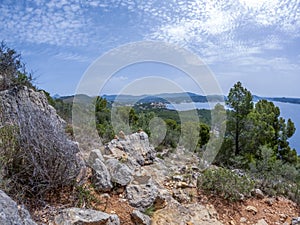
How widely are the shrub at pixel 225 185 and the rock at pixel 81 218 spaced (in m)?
2.03

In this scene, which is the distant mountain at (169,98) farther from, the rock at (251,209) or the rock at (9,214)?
the rock at (9,214)

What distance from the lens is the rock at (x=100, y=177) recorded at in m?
3.05

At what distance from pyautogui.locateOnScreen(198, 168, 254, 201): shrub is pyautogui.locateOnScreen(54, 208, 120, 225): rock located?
2.03 metres

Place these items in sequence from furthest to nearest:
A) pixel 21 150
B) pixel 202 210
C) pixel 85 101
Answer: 1. pixel 85 101
2. pixel 202 210
3. pixel 21 150

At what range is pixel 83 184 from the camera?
9.61 ft

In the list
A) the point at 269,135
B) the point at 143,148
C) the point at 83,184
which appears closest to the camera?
the point at 83,184

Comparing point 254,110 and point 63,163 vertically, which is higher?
point 254,110

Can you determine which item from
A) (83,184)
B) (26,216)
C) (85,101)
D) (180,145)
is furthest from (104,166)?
(180,145)

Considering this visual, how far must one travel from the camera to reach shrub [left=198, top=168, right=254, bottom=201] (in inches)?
152

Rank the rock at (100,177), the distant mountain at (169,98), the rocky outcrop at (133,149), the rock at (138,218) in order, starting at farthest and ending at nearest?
the distant mountain at (169,98)
the rocky outcrop at (133,149)
the rock at (100,177)
the rock at (138,218)

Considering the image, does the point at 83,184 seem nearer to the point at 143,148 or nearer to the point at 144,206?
the point at 144,206

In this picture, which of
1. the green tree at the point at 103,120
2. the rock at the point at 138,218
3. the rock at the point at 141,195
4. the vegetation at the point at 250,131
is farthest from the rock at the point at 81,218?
the vegetation at the point at 250,131

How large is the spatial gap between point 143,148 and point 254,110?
5769 mm

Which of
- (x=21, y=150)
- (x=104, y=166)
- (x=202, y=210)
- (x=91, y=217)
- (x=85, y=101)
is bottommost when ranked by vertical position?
(x=202, y=210)
